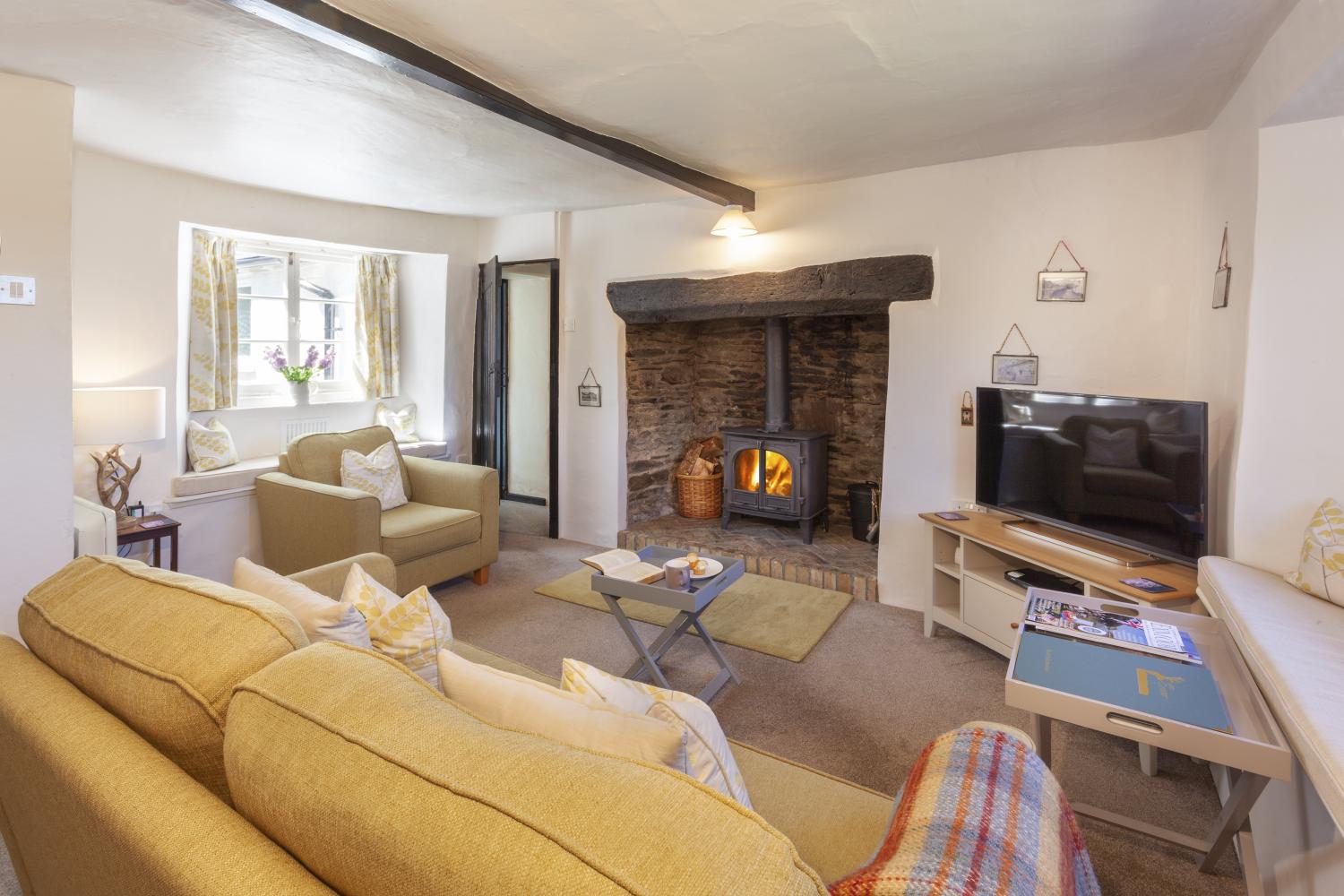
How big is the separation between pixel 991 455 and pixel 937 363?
0.59m

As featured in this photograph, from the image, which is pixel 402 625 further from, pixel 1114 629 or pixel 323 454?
pixel 323 454

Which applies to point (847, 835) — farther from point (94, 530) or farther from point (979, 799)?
point (94, 530)

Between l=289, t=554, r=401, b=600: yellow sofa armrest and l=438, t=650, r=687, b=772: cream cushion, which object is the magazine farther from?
l=289, t=554, r=401, b=600: yellow sofa armrest

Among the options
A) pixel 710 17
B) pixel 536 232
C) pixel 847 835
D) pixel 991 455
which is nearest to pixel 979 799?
pixel 847 835

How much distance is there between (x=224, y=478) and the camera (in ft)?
13.4

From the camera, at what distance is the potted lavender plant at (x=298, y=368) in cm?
477

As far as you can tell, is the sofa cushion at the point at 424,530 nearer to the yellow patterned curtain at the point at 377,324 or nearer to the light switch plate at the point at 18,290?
the yellow patterned curtain at the point at 377,324

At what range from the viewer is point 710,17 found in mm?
2117

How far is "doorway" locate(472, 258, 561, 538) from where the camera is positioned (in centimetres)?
520

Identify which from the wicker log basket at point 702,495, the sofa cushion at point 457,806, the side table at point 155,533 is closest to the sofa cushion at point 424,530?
the side table at point 155,533

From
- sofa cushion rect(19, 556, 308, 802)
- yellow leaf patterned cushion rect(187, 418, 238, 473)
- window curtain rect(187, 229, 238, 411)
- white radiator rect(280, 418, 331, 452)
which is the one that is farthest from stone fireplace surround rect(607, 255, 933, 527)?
sofa cushion rect(19, 556, 308, 802)

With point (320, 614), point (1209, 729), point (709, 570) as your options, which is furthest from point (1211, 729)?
point (320, 614)

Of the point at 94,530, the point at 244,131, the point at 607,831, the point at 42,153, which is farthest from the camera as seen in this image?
the point at 244,131

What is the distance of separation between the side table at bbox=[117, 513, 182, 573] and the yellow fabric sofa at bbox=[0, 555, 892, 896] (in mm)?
2281
